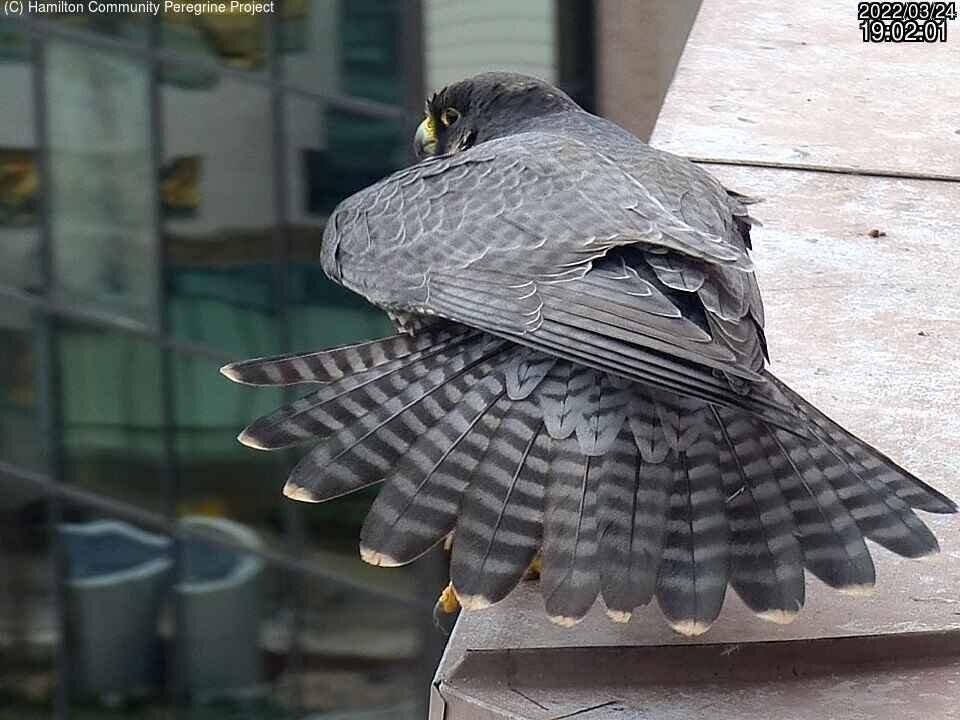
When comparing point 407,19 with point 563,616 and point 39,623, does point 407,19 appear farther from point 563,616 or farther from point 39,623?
point 563,616

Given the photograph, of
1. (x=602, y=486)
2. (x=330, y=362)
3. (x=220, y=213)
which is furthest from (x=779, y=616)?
(x=220, y=213)

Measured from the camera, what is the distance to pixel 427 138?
3877 mm

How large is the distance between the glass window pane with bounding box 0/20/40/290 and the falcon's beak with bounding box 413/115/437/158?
7.19 meters

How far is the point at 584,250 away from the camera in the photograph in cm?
252

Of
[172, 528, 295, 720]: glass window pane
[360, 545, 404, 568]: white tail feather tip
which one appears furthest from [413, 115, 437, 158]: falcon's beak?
[172, 528, 295, 720]: glass window pane

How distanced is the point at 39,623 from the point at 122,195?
319 centimetres

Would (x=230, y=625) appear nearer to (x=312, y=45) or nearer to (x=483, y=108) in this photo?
(x=312, y=45)

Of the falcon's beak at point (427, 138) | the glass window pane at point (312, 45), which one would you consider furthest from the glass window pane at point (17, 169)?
the falcon's beak at point (427, 138)

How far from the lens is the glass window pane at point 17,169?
1055 centimetres

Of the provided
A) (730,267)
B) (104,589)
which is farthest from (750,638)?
(104,589)

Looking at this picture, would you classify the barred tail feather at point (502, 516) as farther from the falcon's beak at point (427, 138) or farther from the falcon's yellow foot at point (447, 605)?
the falcon's beak at point (427, 138)

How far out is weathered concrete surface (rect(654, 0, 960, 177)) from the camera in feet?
13.2

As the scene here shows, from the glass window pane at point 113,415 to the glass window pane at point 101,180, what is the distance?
31cm

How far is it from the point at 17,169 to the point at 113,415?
68.0 inches
